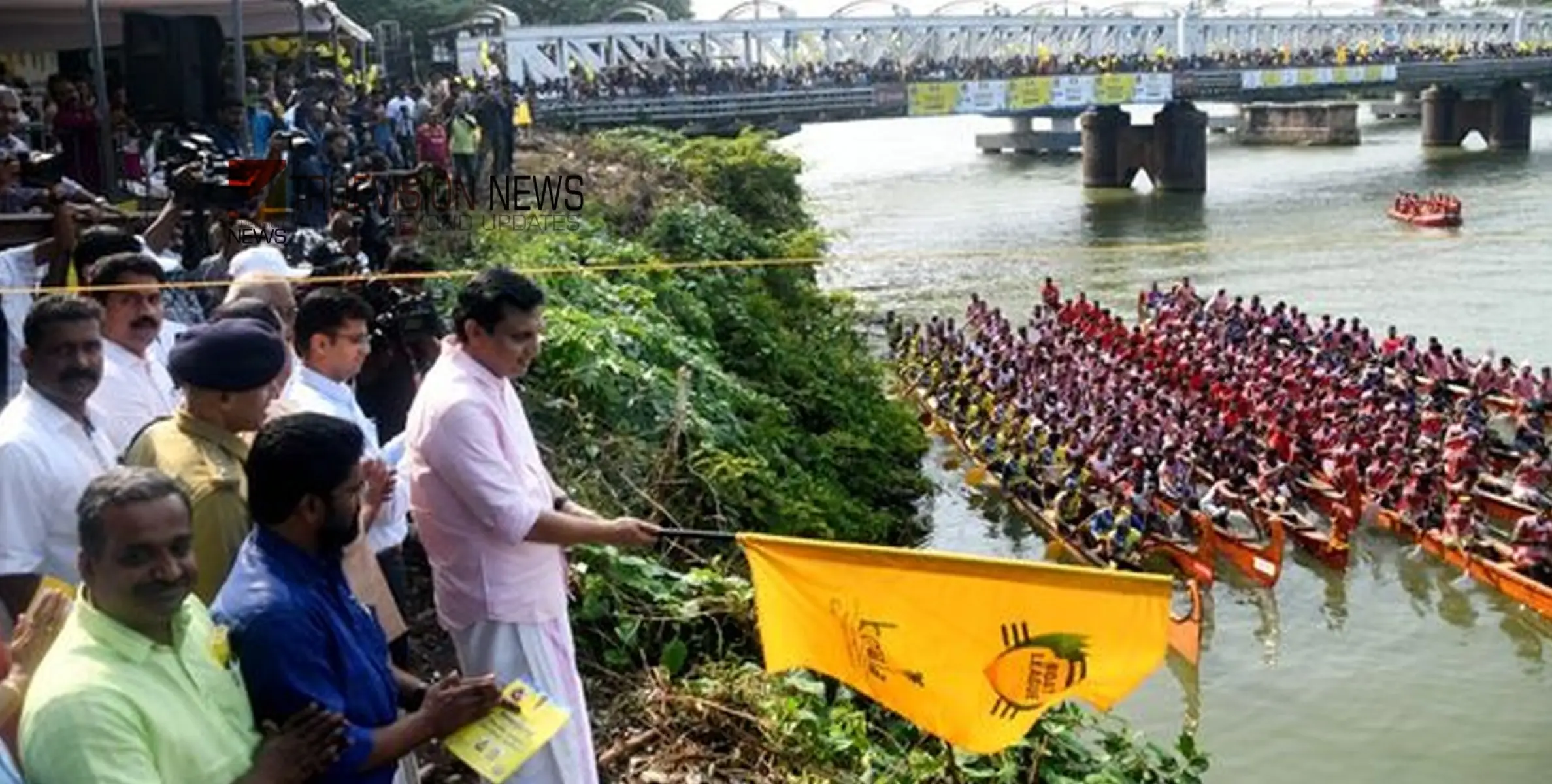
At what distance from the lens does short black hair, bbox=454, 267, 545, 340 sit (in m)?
3.71

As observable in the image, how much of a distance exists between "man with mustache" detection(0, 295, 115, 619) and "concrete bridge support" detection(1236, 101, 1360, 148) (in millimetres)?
64891

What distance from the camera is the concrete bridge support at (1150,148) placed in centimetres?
4791

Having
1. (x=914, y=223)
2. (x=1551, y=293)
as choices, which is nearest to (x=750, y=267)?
(x=1551, y=293)

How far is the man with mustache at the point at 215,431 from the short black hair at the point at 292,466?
0.36m

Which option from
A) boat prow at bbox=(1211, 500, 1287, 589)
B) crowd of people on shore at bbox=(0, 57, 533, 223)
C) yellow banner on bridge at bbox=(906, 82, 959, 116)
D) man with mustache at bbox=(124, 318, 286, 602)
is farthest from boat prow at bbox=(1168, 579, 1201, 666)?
Result: yellow banner on bridge at bbox=(906, 82, 959, 116)

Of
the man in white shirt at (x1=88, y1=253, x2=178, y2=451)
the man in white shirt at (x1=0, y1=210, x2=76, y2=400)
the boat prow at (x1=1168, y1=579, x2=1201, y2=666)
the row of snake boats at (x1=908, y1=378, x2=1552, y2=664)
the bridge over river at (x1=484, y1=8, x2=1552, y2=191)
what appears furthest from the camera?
the bridge over river at (x1=484, y1=8, x2=1552, y2=191)

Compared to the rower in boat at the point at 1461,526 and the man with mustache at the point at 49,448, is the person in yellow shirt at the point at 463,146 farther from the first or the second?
the man with mustache at the point at 49,448

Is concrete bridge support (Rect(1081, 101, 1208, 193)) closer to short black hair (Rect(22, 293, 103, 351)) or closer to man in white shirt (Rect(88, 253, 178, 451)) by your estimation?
man in white shirt (Rect(88, 253, 178, 451))

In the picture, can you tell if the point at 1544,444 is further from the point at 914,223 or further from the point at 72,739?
the point at 914,223

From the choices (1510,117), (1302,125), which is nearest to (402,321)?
(1510,117)

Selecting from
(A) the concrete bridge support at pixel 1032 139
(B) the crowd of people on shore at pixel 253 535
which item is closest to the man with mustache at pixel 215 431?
(B) the crowd of people on shore at pixel 253 535

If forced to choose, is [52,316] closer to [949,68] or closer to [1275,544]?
[1275,544]

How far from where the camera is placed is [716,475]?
8508 millimetres

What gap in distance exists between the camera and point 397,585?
4539 mm
